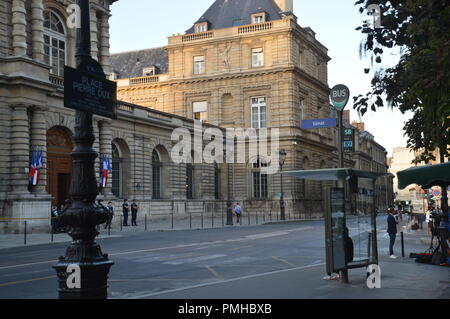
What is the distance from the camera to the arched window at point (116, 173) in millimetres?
40081

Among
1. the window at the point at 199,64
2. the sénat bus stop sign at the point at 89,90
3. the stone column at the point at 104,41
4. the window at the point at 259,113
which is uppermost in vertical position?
the window at the point at 199,64

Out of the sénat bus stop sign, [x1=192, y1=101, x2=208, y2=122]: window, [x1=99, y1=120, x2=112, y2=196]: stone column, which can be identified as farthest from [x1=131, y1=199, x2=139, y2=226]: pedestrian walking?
the sénat bus stop sign

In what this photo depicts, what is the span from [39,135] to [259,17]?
117 ft

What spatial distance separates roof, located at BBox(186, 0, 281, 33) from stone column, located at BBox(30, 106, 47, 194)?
117 ft

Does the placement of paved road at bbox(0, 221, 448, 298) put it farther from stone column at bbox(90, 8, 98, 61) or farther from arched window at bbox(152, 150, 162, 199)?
arched window at bbox(152, 150, 162, 199)

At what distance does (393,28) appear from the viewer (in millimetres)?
10562

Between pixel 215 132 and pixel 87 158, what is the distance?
45.3 meters

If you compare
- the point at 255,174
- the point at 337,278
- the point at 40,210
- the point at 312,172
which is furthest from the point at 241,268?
the point at 255,174

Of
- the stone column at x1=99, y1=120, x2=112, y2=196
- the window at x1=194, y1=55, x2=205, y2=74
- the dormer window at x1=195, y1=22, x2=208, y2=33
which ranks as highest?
the dormer window at x1=195, y1=22, x2=208, y2=33

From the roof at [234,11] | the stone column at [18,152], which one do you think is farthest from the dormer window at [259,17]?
the stone column at [18,152]

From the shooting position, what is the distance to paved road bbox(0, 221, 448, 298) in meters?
10.5

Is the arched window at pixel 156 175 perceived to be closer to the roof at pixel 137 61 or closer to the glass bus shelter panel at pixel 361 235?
the roof at pixel 137 61

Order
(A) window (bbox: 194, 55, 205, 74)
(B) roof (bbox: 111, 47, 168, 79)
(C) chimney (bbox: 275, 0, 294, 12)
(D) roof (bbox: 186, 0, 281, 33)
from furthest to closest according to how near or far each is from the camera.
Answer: (B) roof (bbox: 111, 47, 168, 79) → (C) chimney (bbox: 275, 0, 294, 12) → (D) roof (bbox: 186, 0, 281, 33) → (A) window (bbox: 194, 55, 205, 74)

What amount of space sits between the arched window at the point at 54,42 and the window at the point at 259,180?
1095 inches
